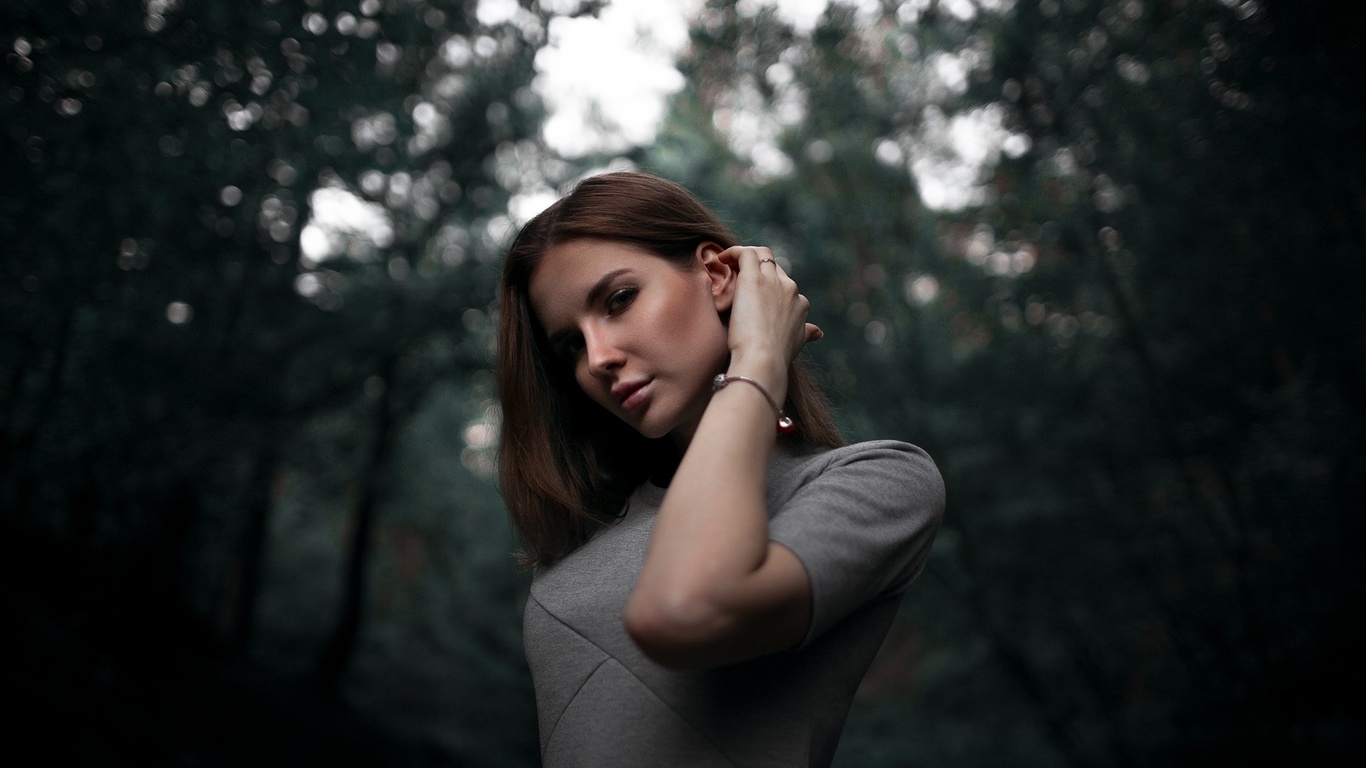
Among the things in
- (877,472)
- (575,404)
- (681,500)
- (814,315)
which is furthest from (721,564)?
(814,315)

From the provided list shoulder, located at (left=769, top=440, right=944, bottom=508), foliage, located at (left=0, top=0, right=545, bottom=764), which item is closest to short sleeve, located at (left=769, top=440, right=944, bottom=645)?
shoulder, located at (left=769, top=440, right=944, bottom=508)

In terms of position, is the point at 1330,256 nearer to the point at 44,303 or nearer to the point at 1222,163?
the point at 1222,163

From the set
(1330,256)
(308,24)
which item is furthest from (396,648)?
(1330,256)

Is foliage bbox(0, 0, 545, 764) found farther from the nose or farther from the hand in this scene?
the hand

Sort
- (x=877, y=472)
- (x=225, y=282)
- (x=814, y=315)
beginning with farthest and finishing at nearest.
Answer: (x=814, y=315) → (x=225, y=282) → (x=877, y=472)

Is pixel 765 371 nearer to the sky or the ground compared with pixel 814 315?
nearer to the sky

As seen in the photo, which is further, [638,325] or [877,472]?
[638,325]

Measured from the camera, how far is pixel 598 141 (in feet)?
32.2

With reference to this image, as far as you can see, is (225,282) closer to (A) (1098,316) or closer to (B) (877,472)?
(B) (877,472)

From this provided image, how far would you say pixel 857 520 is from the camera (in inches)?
47.1

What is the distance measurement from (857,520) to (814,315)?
917 cm

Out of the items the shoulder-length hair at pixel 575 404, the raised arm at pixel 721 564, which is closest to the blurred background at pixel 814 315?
the shoulder-length hair at pixel 575 404

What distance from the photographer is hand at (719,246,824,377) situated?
1.33m

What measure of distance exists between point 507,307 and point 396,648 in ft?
49.1
